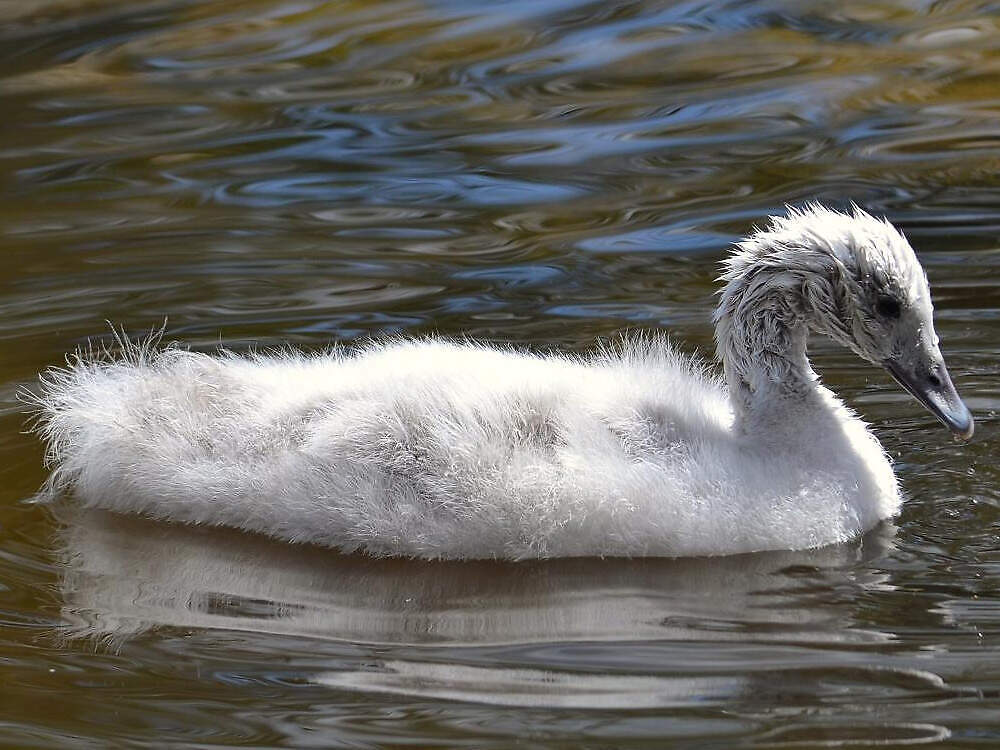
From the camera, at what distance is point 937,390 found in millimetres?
5832

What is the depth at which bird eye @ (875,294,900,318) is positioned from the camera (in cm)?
577

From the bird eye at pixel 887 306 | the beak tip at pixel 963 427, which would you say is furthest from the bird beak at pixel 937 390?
the bird eye at pixel 887 306

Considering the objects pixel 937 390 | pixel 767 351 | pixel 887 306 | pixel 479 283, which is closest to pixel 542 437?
pixel 767 351

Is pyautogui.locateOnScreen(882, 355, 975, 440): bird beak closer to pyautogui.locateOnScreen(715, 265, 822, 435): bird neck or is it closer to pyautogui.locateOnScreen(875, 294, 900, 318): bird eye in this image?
pyautogui.locateOnScreen(875, 294, 900, 318): bird eye

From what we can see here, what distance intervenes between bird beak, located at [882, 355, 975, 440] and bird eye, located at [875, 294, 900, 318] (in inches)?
6.5

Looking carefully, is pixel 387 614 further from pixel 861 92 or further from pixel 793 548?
pixel 861 92

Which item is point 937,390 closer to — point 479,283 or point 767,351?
point 767,351

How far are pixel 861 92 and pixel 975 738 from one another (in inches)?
275

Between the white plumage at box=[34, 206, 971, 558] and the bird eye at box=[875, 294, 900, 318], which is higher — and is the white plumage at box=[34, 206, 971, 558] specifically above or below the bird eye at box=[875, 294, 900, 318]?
below

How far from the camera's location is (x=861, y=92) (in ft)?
35.1

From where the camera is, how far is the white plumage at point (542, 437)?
5430 millimetres

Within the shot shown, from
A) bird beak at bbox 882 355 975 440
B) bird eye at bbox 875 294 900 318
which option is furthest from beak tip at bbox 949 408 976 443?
bird eye at bbox 875 294 900 318

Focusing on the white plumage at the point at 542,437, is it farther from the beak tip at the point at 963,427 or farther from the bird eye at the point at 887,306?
the beak tip at the point at 963,427

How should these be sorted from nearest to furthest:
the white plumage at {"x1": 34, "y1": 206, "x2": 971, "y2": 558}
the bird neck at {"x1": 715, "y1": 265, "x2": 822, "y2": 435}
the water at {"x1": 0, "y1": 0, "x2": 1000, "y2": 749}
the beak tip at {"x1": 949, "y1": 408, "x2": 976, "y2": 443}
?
1. the water at {"x1": 0, "y1": 0, "x2": 1000, "y2": 749}
2. the white plumage at {"x1": 34, "y1": 206, "x2": 971, "y2": 558}
3. the beak tip at {"x1": 949, "y1": 408, "x2": 976, "y2": 443}
4. the bird neck at {"x1": 715, "y1": 265, "x2": 822, "y2": 435}
